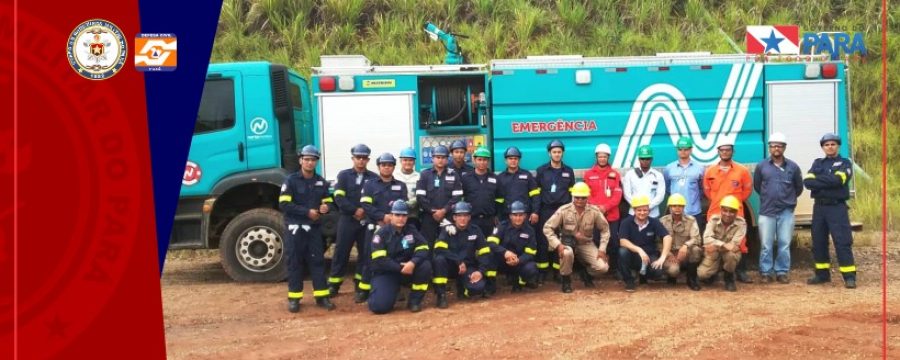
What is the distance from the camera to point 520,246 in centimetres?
902

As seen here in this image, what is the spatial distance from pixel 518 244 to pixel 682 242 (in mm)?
1798

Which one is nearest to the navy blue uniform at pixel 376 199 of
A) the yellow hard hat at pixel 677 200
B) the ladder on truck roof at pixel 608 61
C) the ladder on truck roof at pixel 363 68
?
the ladder on truck roof at pixel 363 68

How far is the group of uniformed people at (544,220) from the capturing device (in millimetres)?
8508

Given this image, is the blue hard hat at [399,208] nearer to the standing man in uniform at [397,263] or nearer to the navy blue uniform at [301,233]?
the standing man in uniform at [397,263]

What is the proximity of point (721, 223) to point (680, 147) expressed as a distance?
0.95 m

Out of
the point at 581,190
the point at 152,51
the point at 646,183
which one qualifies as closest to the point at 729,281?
the point at 646,183

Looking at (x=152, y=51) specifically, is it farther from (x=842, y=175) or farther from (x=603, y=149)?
(x=842, y=175)

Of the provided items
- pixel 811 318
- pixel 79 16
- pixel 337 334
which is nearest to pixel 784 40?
pixel 811 318

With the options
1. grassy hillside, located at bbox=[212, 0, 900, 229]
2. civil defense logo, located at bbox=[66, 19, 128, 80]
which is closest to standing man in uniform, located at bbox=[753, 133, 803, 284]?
civil defense logo, located at bbox=[66, 19, 128, 80]

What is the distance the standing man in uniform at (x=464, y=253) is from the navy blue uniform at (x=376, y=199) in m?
0.63

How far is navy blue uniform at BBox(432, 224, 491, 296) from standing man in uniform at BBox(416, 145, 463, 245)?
0.39m

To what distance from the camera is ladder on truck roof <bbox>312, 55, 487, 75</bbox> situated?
956 centimetres

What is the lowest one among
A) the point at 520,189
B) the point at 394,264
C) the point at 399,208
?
the point at 394,264

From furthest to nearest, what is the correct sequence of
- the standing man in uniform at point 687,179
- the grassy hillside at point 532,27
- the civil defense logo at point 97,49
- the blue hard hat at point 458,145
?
the grassy hillside at point 532,27 < the standing man in uniform at point 687,179 < the blue hard hat at point 458,145 < the civil defense logo at point 97,49
